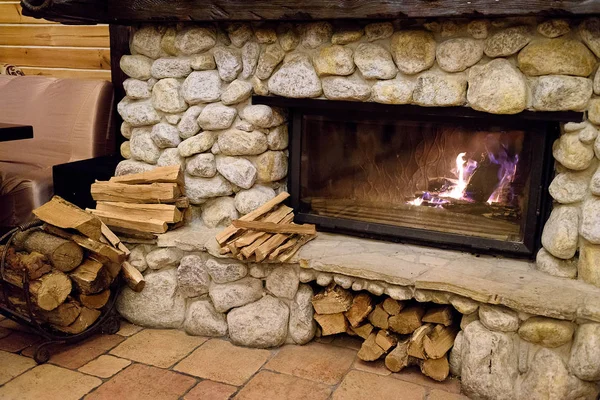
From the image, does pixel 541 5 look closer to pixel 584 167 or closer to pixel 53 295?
pixel 584 167

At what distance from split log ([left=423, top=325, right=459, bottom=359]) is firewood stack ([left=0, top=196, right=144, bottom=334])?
1.33 m

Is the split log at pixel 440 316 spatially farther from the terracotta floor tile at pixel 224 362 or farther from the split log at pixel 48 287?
the split log at pixel 48 287

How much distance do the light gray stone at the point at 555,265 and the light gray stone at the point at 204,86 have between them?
158 centimetres

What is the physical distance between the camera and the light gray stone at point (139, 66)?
2.74 metres

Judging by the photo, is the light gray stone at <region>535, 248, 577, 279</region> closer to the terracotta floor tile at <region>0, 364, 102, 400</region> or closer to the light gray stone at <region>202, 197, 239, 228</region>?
the light gray stone at <region>202, 197, 239, 228</region>

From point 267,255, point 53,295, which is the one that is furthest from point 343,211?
point 53,295

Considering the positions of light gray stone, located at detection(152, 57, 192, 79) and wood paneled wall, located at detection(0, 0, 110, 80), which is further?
wood paneled wall, located at detection(0, 0, 110, 80)

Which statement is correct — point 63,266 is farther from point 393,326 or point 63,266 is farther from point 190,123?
point 393,326

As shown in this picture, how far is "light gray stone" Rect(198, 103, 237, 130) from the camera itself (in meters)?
2.60

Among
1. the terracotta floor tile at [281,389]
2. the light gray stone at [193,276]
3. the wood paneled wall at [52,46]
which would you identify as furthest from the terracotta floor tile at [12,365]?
the wood paneled wall at [52,46]

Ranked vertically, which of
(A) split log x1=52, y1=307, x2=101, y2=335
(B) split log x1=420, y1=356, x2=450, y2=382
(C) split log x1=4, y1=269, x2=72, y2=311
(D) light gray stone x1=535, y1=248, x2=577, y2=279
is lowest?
(B) split log x1=420, y1=356, x2=450, y2=382

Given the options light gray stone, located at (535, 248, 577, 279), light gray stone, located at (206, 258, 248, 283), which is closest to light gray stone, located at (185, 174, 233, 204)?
light gray stone, located at (206, 258, 248, 283)

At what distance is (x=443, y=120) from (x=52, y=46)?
128 inches

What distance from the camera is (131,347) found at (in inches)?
97.0
